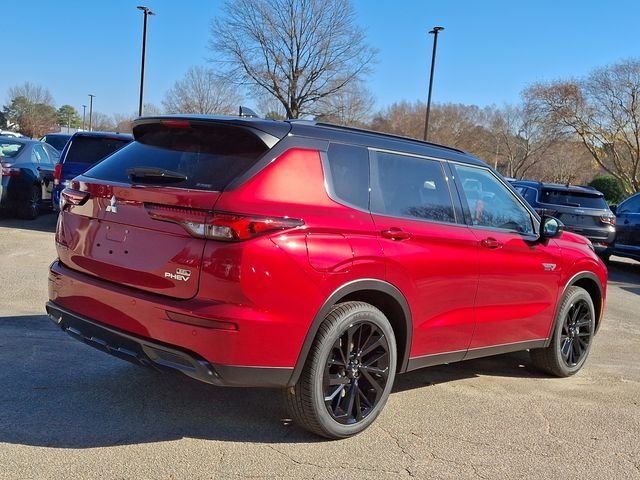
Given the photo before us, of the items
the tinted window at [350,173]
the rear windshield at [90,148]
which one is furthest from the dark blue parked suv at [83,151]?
the tinted window at [350,173]

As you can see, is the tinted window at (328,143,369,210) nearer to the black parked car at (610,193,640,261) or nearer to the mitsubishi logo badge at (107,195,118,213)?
the mitsubishi logo badge at (107,195,118,213)

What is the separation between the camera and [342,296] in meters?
3.46

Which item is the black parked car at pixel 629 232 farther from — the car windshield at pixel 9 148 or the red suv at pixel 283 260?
the car windshield at pixel 9 148

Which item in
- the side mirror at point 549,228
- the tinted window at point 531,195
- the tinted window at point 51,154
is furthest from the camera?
the tinted window at point 51,154

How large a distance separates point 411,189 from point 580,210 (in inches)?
378

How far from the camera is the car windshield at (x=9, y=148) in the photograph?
1230cm

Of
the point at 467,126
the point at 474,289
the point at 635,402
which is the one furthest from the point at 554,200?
the point at 467,126

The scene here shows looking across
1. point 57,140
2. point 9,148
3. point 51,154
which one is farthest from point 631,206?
point 57,140

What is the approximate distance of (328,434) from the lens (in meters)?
3.58

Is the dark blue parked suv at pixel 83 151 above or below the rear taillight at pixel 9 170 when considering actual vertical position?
above

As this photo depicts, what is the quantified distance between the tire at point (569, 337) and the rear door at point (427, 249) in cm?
130

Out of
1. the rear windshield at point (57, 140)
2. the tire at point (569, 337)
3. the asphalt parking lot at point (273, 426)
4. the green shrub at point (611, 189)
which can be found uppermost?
the green shrub at point (611, 189)

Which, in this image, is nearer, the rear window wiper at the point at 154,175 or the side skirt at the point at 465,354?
the rear window wiper at the point at 154,175

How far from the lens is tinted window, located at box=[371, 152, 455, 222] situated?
3.88 meters
